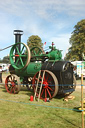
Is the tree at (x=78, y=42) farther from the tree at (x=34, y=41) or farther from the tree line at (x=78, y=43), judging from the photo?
the tree at (x=34, y=41)

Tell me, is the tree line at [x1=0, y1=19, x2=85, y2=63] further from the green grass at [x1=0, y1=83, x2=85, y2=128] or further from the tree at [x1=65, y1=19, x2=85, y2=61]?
the green grass at [x1=0, y1=83, x2=85, y2=128]

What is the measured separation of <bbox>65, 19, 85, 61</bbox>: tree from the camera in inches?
995

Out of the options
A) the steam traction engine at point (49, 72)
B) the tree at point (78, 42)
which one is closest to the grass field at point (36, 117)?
the steam traction engine at point (49, 72)

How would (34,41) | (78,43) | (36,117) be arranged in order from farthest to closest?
1. (34,41)
2. (78,43)
3. (36,117)

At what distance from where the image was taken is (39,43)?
33500mm

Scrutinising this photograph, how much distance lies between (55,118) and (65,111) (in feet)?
2.42

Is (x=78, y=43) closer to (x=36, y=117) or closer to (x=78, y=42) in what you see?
(x=78, y=42)

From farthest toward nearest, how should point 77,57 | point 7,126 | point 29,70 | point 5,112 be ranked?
point 77,57 < point 29,70 < point 5,112 < point 7,126

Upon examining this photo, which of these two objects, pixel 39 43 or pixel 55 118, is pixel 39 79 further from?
pixel 39 43

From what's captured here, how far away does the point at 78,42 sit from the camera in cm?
2647

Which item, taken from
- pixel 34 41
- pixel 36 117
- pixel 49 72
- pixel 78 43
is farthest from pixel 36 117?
pixel 34 41

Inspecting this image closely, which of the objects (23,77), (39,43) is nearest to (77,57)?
(39,43)

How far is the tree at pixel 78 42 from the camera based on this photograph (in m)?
25.3

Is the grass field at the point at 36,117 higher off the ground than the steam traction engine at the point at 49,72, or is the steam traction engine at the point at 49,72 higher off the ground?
the steam traction engine at the point at 49,72
